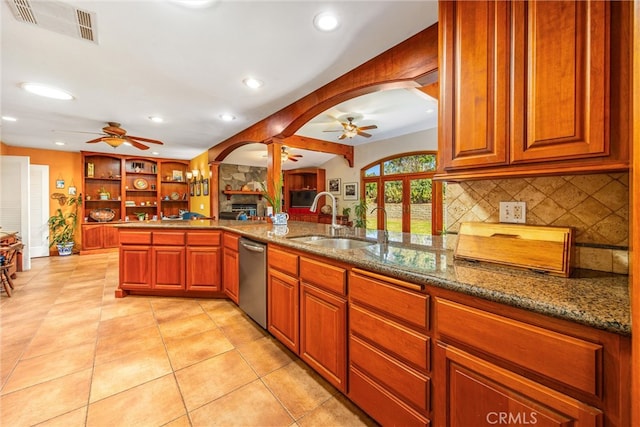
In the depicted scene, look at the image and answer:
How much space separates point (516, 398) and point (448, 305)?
33 centimetres

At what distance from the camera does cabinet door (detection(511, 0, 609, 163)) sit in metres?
0.88

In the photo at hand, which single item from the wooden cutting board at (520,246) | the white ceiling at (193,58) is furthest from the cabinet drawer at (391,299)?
the white ceiling at (193,58)

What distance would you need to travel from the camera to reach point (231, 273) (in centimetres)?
284

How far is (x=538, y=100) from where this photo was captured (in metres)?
1.01

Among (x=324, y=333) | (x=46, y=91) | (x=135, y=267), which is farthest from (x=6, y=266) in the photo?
(x=324, y=333)

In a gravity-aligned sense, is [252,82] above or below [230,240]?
above

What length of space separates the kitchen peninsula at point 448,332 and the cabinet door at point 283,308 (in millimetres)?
14

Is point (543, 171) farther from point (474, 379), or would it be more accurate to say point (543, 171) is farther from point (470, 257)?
point (474, 379)

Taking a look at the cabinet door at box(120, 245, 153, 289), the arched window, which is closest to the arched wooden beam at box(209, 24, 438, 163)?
the cabinet door at box(120, 245, 153, 289)

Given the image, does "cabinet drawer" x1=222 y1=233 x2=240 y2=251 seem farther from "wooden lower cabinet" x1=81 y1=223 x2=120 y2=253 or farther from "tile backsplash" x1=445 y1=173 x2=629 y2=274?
"wooden lower cabinet" x1=81 y1=223 x2=120 y2=253

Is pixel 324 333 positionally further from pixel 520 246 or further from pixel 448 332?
pixel 520 246

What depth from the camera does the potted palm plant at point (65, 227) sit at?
5.72 m

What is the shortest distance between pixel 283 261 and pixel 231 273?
3.77ft

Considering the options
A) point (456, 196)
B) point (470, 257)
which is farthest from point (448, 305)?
point (456, 196)
